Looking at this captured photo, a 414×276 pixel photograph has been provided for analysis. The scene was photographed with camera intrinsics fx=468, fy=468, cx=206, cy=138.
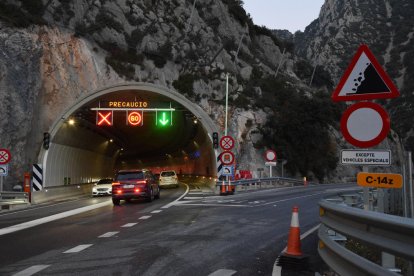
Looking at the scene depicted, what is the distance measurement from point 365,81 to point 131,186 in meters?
17.6

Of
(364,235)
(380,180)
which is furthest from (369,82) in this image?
(364,235)

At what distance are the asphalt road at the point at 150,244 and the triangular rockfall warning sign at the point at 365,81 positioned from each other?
3007 mm

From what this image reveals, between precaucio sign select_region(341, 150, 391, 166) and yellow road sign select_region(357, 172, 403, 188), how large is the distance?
375 millimetres

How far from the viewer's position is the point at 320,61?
143375mm

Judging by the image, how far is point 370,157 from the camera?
20.4ft

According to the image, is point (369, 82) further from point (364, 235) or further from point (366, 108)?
point (364, 235)

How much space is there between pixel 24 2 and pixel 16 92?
14.2 metres

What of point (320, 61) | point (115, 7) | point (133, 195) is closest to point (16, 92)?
point (133, 195)

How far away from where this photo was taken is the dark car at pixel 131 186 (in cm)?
2245

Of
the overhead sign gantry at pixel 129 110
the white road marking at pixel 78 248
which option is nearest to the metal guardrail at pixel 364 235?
the white road marking at pixel 78 248

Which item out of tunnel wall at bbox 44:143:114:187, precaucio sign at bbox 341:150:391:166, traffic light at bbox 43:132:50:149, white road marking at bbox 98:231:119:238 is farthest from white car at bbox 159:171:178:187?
precaucio sign at bbox 341:150:391:166

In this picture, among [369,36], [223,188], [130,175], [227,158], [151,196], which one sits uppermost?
[369,36]

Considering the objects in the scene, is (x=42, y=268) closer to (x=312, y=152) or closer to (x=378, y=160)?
(x=378, y=160)

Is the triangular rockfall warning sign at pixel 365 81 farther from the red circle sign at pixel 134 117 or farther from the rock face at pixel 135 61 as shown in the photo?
the rock face at pixel 135 61
